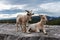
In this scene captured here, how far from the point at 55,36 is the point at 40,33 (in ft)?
2.88

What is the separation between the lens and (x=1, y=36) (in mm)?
13414

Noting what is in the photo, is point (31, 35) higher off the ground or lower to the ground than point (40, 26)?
lower

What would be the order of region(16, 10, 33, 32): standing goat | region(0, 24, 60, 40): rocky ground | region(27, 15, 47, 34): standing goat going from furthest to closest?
1. region(16, 10, 33, 32): standing goat
2. region(27, 15, 47, 34): standing goat
3. region(0, 24, 60, 40): rocky ground

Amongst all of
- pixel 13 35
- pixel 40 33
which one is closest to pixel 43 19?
pixel 40 33

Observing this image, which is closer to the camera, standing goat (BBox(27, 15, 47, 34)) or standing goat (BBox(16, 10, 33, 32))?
standing goat (BBox(27, 15, 47, 34))

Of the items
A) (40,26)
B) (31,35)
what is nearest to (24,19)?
(40,26)

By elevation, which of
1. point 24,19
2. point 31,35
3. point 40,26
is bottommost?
point 31,35

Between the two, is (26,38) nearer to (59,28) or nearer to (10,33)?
(10,33)

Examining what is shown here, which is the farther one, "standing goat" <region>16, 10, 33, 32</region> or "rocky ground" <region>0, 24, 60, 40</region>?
"standing goat" <region>16, 10, 33, 32</region>

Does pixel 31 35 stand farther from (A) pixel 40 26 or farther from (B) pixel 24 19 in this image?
(B) pixel 24 19

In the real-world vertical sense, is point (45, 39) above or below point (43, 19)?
below

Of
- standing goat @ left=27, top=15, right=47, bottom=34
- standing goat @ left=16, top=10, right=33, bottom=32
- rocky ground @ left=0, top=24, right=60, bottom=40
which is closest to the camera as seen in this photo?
rocky ground @ left=0, top=24, right=60, bottom=40

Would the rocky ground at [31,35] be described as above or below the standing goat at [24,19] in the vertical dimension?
below

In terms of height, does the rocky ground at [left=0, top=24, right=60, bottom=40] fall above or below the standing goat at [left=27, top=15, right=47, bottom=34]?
below
